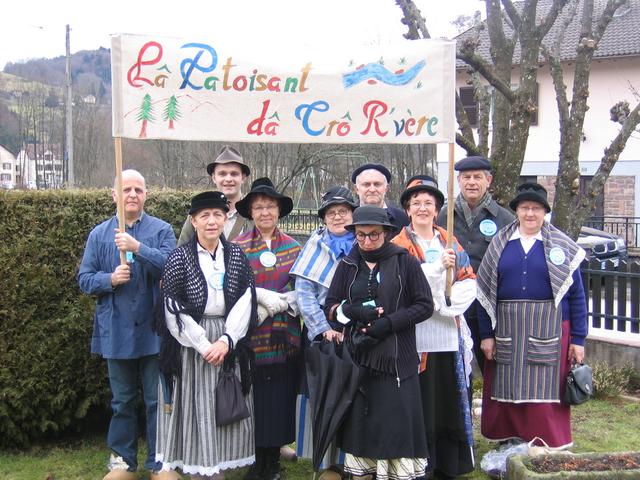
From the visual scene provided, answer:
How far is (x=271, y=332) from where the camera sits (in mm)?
4676

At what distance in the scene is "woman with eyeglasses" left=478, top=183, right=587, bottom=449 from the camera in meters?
4.72

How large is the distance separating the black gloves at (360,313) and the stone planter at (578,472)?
3.65 ft

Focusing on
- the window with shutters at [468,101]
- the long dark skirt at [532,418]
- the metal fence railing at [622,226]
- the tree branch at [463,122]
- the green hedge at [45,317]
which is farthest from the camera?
the window with shutters at [468,101]

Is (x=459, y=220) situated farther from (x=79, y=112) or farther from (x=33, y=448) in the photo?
(x=79, y=112)

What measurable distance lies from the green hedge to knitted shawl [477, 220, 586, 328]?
2891 millimetres

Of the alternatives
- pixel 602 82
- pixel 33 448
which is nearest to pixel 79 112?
pixel 602 82

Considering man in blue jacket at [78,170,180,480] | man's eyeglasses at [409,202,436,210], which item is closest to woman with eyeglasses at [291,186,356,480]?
man's eyeglasses at [409,202,436,210]

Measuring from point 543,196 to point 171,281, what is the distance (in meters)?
2.52

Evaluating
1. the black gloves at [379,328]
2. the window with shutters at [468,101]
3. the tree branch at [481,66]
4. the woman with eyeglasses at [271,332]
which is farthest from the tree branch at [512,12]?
the window with shutters at [468,101]

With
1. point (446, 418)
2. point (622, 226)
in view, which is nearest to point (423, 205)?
point (446, 418)

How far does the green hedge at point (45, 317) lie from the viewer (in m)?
5.02

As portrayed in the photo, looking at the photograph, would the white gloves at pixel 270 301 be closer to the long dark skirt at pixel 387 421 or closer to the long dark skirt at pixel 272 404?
the long dark skirt at pixel 272 404

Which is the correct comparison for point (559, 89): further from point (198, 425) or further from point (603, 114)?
point (603, 114)

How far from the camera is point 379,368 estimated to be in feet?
13.7
